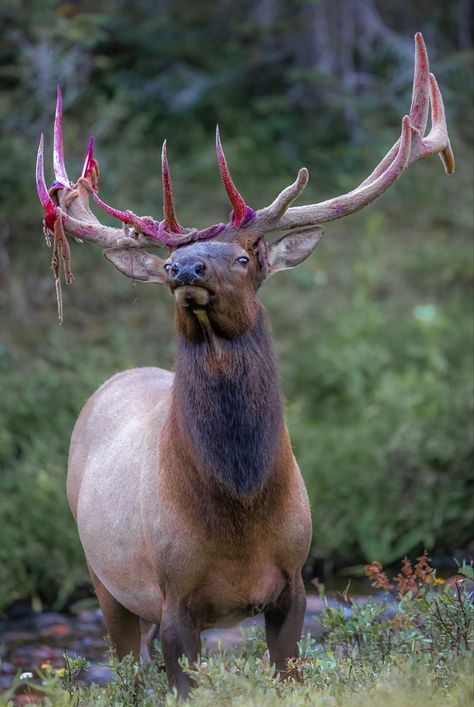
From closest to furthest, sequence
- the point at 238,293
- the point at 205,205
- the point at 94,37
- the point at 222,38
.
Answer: the point at 238,293 < the point at 94,37 < the point at 205,205 < the point at 222,38

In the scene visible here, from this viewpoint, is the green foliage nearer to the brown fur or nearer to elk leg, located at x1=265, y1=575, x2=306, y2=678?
elk leg, located at x1=265, y1=575, x2=306, y2=678

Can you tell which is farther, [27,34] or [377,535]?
[27,34]

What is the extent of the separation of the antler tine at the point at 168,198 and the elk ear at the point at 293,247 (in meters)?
0.47

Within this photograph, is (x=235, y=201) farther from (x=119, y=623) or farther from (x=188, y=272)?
(x=119, y=623)

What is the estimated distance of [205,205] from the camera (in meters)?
12.6

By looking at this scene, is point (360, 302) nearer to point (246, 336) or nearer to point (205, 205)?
point (205, 205)

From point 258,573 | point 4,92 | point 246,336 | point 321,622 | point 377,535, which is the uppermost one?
point 4,92

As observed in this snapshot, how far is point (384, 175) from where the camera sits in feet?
17.3

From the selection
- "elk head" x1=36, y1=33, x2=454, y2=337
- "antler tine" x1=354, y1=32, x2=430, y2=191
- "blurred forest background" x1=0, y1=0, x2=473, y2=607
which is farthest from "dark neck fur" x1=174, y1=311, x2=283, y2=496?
"blurred forest background" x1=0, y1=0, x2=473, y2=607

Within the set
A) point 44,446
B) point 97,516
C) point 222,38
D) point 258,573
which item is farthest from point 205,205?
point 258,573

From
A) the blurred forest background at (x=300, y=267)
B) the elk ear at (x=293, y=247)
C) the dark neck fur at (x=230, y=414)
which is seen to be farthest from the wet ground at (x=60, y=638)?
the elk ear at (x=293, y=247)

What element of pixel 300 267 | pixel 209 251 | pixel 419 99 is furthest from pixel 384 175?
pixel 300 267

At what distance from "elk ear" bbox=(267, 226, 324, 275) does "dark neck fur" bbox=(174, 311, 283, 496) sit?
0.53 m

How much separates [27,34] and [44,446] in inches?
162
